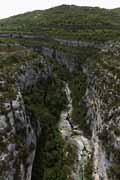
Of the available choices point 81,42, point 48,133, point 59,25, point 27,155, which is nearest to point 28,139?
point 27,155

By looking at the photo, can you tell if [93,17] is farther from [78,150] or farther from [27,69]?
[78,150]

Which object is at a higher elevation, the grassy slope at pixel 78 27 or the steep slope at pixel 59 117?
the grassy slope at pixel 78 27

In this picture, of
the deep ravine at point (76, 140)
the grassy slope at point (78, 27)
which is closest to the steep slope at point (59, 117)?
the deep ravine at point (76, 140)

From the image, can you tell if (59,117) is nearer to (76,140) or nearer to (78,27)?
(76,140)

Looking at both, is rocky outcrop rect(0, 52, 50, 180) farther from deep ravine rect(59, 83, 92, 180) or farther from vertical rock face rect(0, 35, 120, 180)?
deep ravine rect(59, 83, 92, 180)

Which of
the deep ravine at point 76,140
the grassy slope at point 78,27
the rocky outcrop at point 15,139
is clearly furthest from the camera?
the grassy slope at point 78,27

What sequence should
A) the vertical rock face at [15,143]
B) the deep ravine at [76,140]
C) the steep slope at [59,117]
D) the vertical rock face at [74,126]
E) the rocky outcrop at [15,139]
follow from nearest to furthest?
1. the vertical rock face at [15,143]
2. the rocky outcrop at [15,139]
3. the vertical rock face at [74,126]
4. the steep slope at [59,117]
5. the deep ravine at [76,140]

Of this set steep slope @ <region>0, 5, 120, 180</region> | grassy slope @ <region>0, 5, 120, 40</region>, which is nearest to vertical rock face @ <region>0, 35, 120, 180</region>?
steep slope @ <region>0, 5, 120, 180</region>

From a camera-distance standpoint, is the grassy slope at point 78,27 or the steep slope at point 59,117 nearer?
the steep slope at point 59,117

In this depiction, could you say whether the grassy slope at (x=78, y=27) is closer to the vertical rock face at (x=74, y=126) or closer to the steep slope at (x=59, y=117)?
the steep slope at (x=59, y=117)
